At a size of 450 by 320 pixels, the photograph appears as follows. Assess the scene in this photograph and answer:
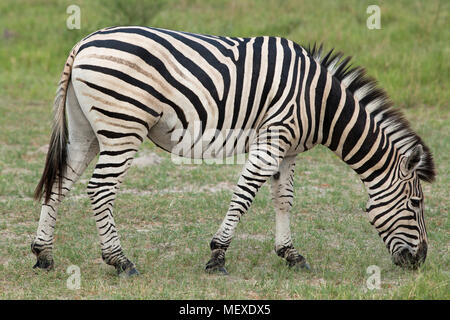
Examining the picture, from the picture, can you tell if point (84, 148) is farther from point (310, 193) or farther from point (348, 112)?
point (310, 193)

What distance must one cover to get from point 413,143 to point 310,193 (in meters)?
2.83

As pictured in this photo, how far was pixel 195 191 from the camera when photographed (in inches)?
342

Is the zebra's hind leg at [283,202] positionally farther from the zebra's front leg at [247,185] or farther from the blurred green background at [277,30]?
the blurred green background at [277,30]

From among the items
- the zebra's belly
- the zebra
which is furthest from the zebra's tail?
the zebra's belly

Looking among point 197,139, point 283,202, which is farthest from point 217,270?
point 197,139

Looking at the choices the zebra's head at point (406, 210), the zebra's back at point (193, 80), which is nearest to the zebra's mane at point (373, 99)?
the zebra's head at point (406, 210)

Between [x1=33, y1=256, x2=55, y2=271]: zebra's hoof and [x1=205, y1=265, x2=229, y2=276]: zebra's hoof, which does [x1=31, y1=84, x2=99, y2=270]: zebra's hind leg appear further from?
[x1=205, y1=265, x2=229, y2=276]: zebra's hoof

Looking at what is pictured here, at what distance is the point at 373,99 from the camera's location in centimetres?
607

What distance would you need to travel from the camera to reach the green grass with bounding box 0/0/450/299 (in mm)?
5543

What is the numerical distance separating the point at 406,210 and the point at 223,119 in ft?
5.89

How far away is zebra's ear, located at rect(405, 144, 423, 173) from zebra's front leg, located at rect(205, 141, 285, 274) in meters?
1.10

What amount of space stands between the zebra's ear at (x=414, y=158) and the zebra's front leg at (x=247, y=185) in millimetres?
1096

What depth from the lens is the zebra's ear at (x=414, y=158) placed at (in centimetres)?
565
